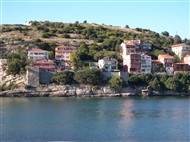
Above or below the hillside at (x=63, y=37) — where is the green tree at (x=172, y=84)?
below

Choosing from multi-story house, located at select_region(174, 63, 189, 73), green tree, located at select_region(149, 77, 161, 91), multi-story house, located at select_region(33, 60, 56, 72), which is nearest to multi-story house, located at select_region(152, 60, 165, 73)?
multi-story house, located at select_region(174, 63, 189, 73)

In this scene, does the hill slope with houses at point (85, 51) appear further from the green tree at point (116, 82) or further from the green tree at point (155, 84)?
the green tree at point (155, 84)

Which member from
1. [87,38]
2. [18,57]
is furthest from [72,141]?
[87,38]

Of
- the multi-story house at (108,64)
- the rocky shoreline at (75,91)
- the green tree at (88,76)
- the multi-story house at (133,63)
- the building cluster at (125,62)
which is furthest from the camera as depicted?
the multi-story house at (133,63)

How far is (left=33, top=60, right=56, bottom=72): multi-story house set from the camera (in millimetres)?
52562

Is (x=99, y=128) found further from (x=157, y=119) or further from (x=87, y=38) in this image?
(x=87, y=38)

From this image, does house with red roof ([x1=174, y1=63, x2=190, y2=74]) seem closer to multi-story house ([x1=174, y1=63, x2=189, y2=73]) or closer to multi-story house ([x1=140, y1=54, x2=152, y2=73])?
multi-story house ([x1=174, y1=63, x2=189, y2=73])

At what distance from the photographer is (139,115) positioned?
108ft

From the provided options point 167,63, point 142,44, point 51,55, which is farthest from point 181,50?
point 51,55

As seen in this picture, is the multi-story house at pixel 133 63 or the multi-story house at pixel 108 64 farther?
the multi-story house at pixel 133 63

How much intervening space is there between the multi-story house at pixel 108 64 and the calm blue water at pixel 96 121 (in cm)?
1359

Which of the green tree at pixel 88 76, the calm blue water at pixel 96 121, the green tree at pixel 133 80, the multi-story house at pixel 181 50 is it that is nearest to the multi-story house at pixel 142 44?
the multi-story house at pixel 181 50

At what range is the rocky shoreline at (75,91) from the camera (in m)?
49.0

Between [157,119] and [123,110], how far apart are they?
227 inches
